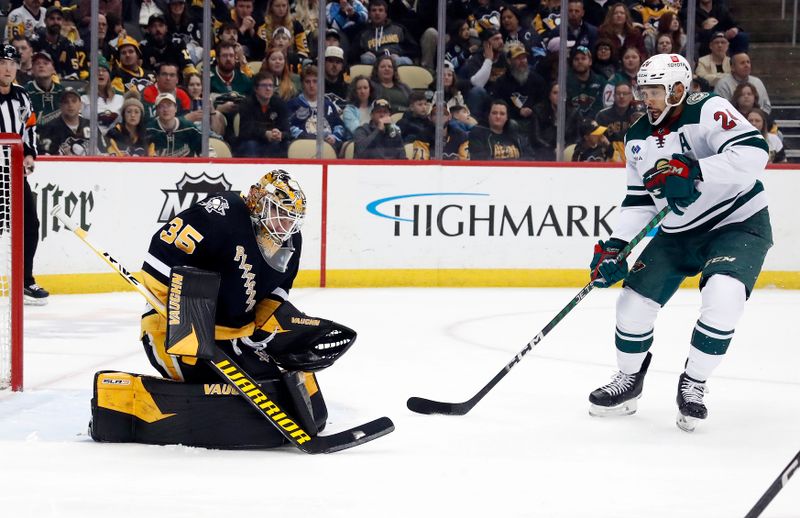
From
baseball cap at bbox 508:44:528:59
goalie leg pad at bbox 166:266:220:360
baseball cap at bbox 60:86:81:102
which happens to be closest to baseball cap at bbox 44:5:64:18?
baseball cap at bbox 60:86:81:102

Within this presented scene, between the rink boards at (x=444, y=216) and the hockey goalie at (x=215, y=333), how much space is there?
11.4 feet

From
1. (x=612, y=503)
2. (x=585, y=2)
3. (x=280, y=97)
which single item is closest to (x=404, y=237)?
(x=280, y=97)

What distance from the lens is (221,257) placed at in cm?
292

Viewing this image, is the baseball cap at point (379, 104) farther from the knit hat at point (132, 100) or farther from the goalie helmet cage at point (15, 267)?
the goalie helmet cage at point (15, 267)

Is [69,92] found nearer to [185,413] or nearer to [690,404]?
[185,413]

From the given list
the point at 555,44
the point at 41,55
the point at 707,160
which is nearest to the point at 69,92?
the point at 41,55

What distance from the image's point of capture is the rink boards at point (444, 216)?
6.54 meters

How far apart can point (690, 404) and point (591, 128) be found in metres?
3.88

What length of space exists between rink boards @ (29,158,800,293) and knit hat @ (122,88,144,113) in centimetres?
33

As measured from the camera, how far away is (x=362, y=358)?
4.47m

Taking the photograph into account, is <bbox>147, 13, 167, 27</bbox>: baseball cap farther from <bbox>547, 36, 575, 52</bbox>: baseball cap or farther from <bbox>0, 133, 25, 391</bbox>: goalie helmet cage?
<bbox>0, 133, 25, 391</bbox>: goalie helmet cage

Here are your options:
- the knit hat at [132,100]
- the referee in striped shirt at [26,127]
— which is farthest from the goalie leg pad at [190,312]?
the knit hat at [132,100]

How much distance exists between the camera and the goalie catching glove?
3119 mm

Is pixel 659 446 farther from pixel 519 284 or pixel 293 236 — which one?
pixel 519 284
